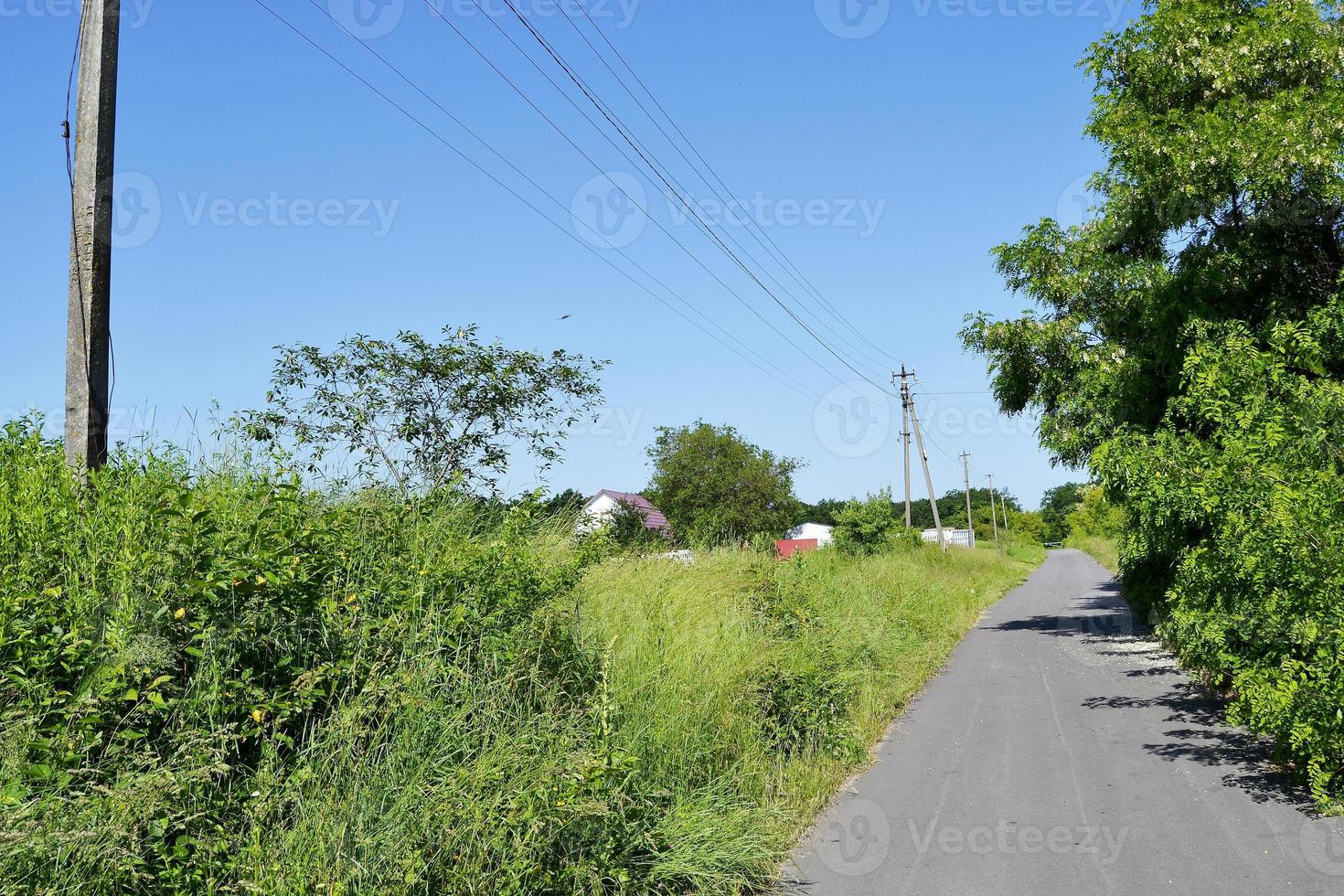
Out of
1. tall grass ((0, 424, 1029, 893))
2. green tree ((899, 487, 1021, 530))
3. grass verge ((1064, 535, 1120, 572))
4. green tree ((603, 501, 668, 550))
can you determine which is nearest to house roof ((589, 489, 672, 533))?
green tree ((603, 501, 668, 550))

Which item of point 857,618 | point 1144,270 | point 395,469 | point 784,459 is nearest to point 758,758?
point 395,469

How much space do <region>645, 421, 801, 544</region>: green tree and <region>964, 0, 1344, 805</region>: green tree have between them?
23718 mm

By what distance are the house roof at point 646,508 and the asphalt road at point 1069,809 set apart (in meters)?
4.27

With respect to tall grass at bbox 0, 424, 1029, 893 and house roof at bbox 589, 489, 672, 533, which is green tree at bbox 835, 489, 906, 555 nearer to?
house roof at bbox 589, 489, 672, 533

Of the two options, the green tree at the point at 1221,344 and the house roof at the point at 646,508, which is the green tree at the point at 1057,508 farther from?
the green tree at the point at 1221,344

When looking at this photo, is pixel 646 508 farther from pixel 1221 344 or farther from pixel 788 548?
pixel 1221 344

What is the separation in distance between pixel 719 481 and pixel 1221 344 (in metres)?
33.0

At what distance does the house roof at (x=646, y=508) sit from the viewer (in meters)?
15.0

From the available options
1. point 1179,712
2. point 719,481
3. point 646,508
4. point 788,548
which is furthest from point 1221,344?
point 719,481

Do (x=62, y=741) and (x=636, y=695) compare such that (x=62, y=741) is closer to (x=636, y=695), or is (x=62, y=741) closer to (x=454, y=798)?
(x=454, y=798)

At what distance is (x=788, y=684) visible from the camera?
813 centimetres

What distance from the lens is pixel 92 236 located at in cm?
556

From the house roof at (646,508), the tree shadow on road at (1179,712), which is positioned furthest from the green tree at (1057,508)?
the tree shadow on road at (1179,712)

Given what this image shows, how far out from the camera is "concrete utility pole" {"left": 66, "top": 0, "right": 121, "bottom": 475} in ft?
17.7
